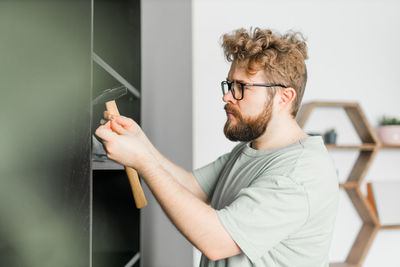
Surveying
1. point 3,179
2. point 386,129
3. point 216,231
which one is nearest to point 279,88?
point 216,231

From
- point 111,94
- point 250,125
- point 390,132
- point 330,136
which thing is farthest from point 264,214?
point 390,132

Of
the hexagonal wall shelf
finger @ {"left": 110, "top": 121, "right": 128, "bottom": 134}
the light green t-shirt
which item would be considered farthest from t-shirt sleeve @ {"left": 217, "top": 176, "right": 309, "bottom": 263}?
the hexagonal wall shelf

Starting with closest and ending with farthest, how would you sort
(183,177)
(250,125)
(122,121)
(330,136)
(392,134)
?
1. (122,121)
2. (250,125)
3. (183,177)
4. (330,136)
5. (392,134)

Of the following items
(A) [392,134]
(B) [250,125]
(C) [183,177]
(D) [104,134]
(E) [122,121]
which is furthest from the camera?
(A) [392,134]

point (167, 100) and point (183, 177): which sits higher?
point (167, 100)

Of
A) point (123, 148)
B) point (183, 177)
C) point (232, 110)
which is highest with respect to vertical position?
point (232, 110)

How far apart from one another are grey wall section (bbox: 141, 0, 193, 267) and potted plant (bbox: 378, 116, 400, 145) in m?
1.64

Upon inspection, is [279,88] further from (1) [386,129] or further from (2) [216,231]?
(1) [386,129]

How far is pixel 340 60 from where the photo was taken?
133 inches

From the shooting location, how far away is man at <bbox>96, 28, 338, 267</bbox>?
113 centimetres

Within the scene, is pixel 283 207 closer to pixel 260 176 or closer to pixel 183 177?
pixel 260 176

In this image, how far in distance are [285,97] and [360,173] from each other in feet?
6.91

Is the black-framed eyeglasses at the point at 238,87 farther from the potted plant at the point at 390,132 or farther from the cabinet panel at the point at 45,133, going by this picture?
the potted plant at the point at 390,132

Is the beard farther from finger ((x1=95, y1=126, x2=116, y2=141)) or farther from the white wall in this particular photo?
the white wall
